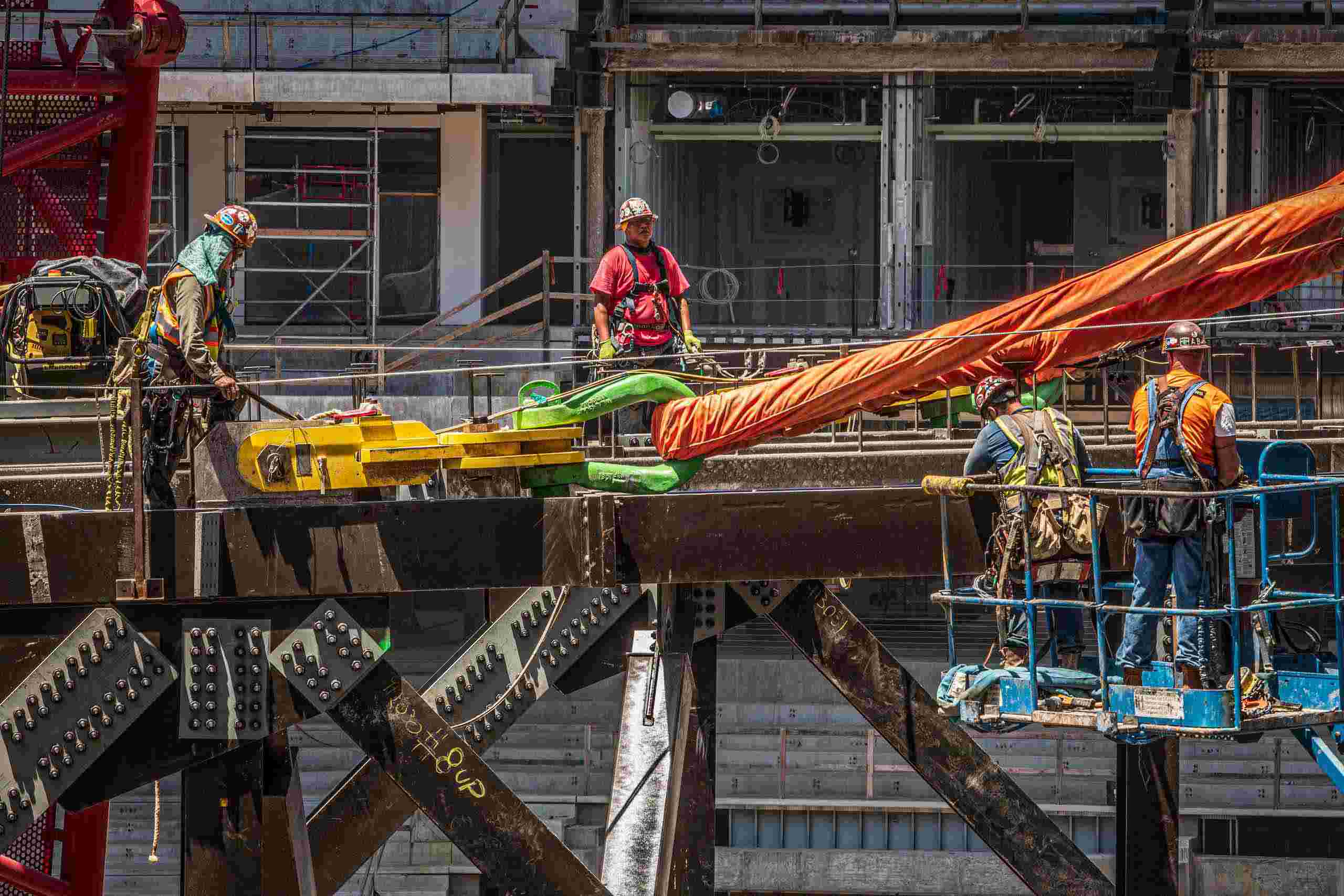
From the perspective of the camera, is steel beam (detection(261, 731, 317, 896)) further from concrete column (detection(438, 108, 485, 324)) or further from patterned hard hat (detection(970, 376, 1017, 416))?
concrete column (detection(438, 108, 485, 324))

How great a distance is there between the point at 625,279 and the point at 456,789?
151 inches

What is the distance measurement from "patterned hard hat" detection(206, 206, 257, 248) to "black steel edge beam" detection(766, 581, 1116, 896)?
3243mm

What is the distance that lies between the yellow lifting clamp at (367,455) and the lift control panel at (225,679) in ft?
2.64

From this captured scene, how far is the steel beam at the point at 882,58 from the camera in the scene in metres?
23.9

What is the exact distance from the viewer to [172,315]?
905cm

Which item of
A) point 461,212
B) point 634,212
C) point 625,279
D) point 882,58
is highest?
point 882,58

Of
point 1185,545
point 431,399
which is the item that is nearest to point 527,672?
point 1185,545

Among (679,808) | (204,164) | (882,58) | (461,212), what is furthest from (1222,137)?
(679,808)

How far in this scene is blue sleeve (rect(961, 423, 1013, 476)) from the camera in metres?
8.39

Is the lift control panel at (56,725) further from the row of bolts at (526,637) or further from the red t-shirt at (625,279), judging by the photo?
the red t-shirt at (625,279)

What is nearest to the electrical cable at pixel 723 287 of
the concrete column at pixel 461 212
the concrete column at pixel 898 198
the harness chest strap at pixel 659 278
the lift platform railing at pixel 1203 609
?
the concrete column at pixel 898 198

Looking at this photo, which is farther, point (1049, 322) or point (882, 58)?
point (882, 58)

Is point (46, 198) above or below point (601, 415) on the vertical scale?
above

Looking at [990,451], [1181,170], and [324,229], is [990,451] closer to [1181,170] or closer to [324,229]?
[1181,170]
